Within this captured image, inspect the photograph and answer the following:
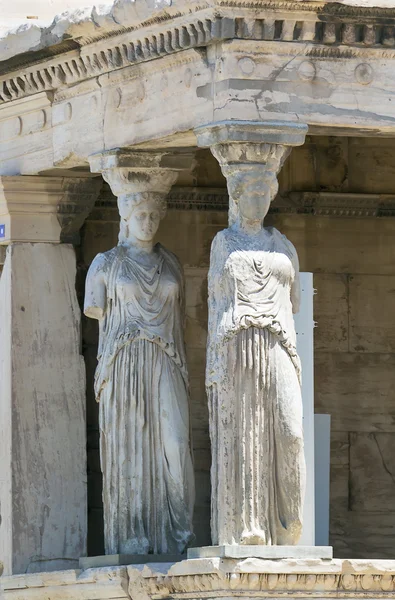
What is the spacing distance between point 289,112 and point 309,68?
30cm

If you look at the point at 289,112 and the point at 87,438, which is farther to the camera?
the point at 87,438

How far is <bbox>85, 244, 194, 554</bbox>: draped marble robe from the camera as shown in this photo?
69.3ft

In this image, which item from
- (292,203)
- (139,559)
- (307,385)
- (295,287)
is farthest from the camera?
(292,203)

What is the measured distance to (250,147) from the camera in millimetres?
19891

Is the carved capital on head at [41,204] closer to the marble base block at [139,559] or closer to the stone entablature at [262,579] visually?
the marble base block at [139,559]

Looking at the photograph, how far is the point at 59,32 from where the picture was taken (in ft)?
68.8

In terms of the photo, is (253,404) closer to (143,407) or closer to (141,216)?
(143,407)

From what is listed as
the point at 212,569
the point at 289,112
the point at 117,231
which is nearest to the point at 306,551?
the point at 212,569

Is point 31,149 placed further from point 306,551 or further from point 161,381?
point 306,551

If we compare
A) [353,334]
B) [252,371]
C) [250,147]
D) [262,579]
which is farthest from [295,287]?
[353,334]

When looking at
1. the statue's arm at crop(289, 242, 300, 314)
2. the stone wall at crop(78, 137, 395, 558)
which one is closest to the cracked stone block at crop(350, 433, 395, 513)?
the stone wall at crop(78, 137, 395, 558)

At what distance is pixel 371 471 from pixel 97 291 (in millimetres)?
3514

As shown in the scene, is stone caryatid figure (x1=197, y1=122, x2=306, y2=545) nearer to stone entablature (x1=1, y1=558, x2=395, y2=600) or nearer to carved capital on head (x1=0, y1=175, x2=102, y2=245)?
stone entablature (x1=1, y1=558, x2=395, y2=600)

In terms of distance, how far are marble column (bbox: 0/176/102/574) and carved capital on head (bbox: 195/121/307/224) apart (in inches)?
97.1
